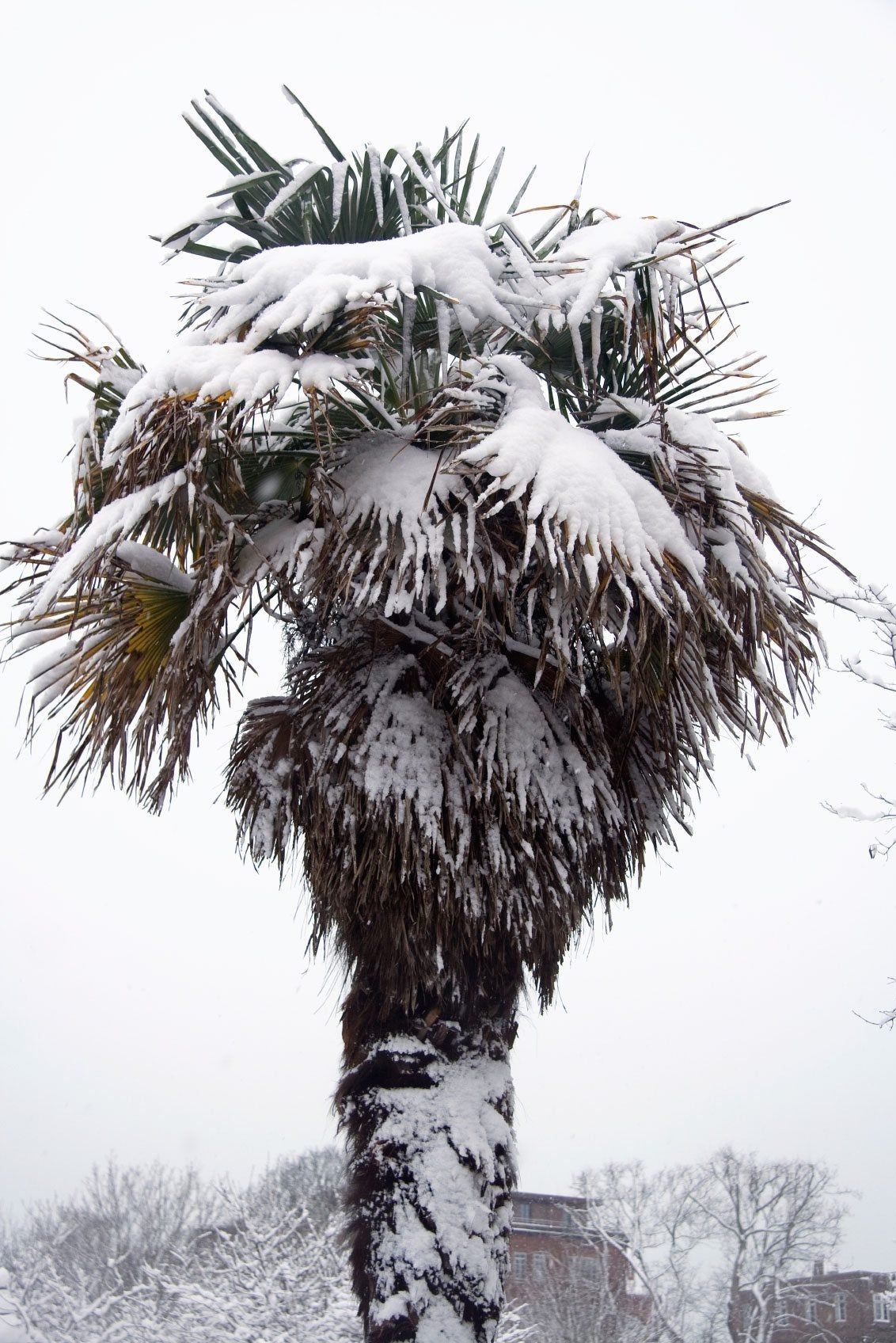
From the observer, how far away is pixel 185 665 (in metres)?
3.53

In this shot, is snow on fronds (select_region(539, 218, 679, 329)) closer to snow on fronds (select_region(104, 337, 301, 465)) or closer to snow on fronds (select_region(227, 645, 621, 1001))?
snow on fronds (select_region(104, 337, 301, 465))

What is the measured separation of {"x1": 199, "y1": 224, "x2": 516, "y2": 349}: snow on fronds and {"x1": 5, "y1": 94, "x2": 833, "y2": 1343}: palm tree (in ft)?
0.05

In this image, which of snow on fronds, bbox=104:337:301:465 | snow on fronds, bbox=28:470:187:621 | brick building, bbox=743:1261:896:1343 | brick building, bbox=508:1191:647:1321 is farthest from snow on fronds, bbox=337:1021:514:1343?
brick building, bbox=743:1261:896:1343

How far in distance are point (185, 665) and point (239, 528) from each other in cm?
48

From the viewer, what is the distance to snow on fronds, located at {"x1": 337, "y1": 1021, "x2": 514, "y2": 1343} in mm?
3346

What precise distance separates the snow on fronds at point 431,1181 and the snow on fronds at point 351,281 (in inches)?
92.9

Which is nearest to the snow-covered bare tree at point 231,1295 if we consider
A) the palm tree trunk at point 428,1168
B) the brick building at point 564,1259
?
the brick building at point 564,1259

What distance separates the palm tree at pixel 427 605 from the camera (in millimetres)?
3334

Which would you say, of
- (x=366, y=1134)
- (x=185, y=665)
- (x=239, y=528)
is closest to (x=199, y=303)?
(x=239, y=528)

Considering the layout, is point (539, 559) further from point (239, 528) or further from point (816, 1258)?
point (816, 1258)

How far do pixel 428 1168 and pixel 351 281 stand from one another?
2.78 meters

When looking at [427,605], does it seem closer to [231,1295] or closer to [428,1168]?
[428,1168]

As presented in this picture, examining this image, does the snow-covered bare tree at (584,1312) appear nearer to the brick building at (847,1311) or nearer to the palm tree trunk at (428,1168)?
the brick building at (847,1311)

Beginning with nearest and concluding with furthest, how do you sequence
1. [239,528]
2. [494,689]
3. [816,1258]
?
[239,528], [494,689], [816,1258]
